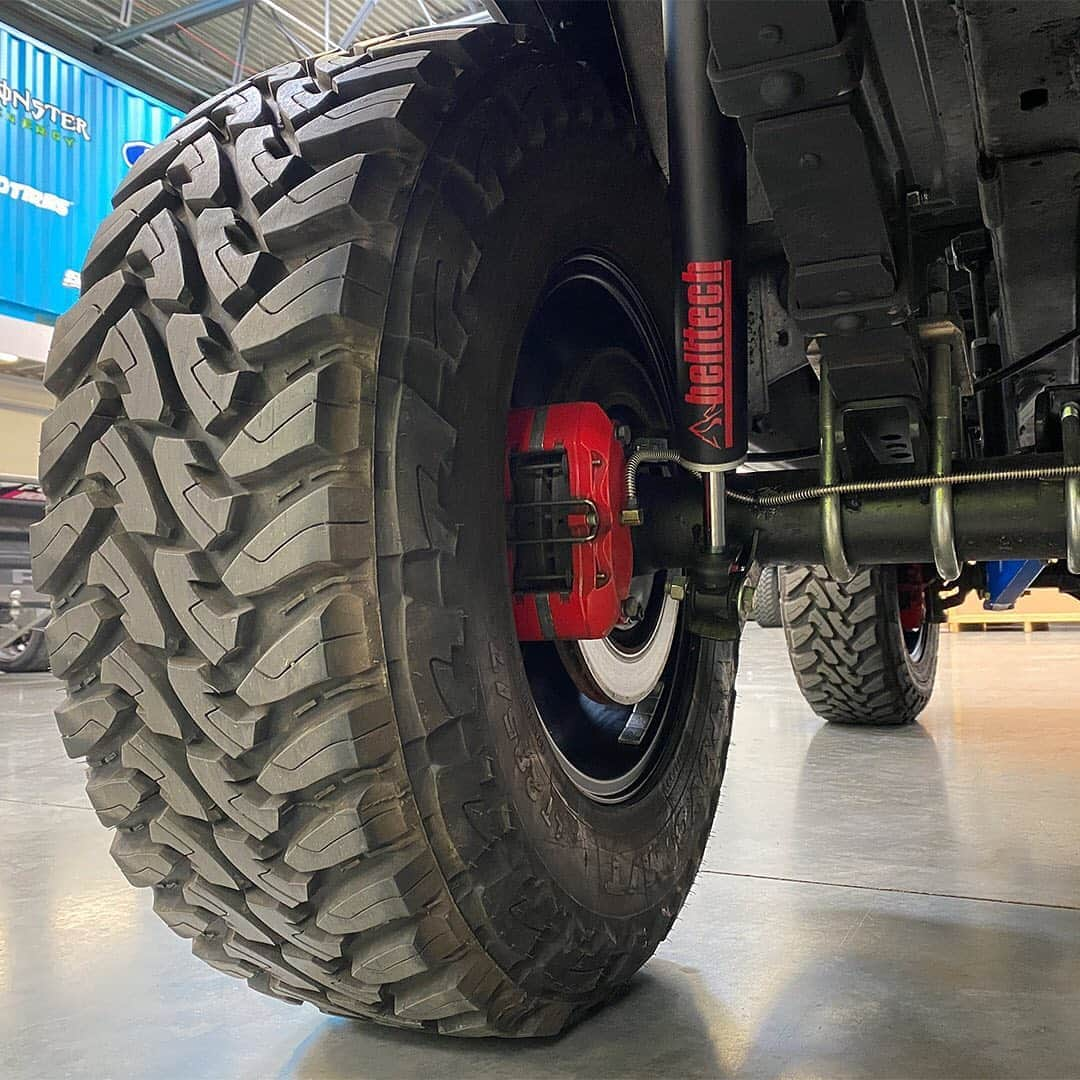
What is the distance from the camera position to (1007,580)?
2979mm

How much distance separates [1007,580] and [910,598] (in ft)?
2.32

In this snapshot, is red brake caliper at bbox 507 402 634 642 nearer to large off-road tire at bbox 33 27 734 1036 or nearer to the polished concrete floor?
large off-road tire at bbox 33 27 734 1036

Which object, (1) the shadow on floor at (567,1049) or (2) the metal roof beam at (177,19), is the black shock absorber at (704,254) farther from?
(2) the metal roof beam at (177,19)

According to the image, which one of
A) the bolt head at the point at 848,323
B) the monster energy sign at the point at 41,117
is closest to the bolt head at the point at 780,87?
the bolt head at the point at 848,323

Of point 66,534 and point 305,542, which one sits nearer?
point 305,542

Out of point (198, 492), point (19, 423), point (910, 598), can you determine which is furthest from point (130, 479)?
point (19, 423)

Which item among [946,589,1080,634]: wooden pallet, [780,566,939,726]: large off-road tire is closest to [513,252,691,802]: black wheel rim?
[780,566,939,726]: large off-road tire

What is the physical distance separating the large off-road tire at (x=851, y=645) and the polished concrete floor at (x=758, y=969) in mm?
828

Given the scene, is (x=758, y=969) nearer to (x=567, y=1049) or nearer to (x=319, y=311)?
(x=567, y=1049)

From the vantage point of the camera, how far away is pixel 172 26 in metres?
10.3

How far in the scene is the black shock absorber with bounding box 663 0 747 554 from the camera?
100 centimetres

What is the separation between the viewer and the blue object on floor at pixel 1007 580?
2.84 m

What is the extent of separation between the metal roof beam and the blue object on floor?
9.20 m

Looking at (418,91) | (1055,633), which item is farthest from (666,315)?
(1055,633)
